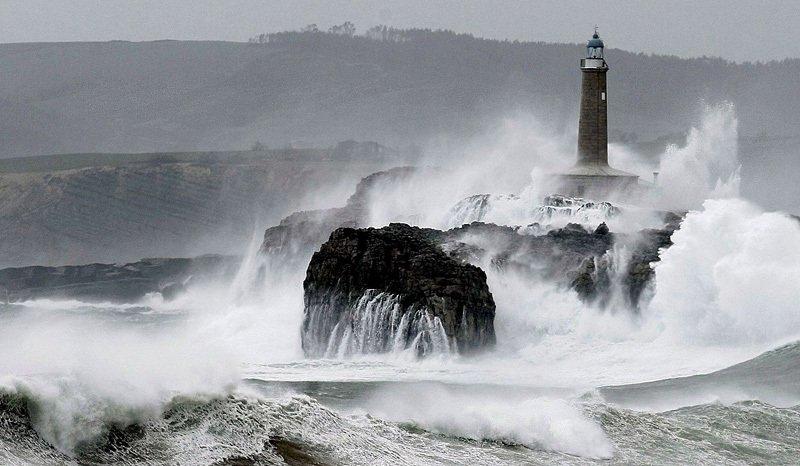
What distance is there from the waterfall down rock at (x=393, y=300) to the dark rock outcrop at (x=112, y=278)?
19952 millimetres

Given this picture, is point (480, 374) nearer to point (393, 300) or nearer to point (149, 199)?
point (393, 300)

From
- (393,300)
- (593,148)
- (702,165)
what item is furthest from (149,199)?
(393,300)

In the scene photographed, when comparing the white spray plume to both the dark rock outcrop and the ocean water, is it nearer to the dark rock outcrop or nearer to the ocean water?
the ocean water

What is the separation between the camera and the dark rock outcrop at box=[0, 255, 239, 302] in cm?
4994

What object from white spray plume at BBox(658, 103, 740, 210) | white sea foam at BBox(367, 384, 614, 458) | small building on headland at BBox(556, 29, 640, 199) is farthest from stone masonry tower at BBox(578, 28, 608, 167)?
white sea foam at BBox(367, 384, 614, 458)

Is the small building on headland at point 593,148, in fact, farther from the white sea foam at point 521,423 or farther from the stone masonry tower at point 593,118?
the white sea foam at point 521,423

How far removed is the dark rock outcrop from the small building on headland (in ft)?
44.1

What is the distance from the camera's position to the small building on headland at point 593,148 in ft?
130

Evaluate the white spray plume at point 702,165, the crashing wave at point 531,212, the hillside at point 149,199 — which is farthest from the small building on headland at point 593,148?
the hillside at point 149,199

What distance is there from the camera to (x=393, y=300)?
26359 mm

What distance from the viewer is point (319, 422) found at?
13.2 m

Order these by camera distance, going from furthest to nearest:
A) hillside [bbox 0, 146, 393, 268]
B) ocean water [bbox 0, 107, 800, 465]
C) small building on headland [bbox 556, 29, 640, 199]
→ hillside [bbox 0, 146, 393, 268] < small building on headland [bbox 556, 29, 640, 199] < ocean water [bbox 0, 107, 800, 465]

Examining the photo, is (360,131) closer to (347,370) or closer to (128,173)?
(128,173)

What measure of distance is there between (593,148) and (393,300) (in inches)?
637
